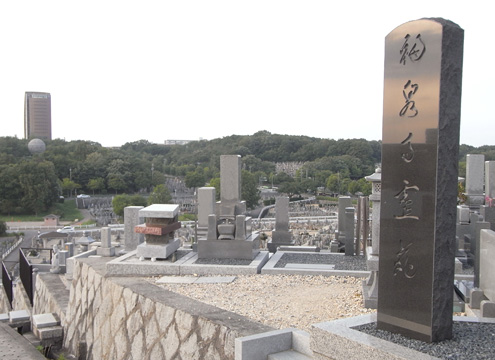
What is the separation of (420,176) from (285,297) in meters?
4.05

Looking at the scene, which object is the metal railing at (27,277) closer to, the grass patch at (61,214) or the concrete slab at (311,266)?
the concrete slab at (311,266)

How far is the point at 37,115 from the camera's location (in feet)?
439

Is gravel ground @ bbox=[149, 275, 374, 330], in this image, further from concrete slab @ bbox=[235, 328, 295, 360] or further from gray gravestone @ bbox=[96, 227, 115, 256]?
gray gravestone @ bbox=[96, 227, 115, 256]

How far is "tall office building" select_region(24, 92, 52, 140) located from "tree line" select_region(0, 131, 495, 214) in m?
51.1

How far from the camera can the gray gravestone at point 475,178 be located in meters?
12.9

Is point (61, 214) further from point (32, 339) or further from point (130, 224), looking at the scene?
point (32, 339)

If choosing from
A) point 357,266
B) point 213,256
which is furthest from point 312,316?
point 213,256

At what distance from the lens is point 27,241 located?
29234mm

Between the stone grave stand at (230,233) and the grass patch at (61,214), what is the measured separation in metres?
35.1

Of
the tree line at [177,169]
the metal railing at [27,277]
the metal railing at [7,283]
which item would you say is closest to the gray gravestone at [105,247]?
the metal railing at [27,277]

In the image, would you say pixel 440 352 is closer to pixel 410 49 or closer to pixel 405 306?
pixel 405 306

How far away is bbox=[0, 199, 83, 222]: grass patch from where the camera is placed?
43.2 meters

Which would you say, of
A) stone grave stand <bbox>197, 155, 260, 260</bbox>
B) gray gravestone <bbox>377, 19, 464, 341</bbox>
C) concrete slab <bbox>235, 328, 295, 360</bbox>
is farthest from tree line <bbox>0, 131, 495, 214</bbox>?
gray gravestone <bbox>377, 19, 464, 341</bbox>

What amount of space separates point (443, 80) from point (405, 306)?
1.69m
